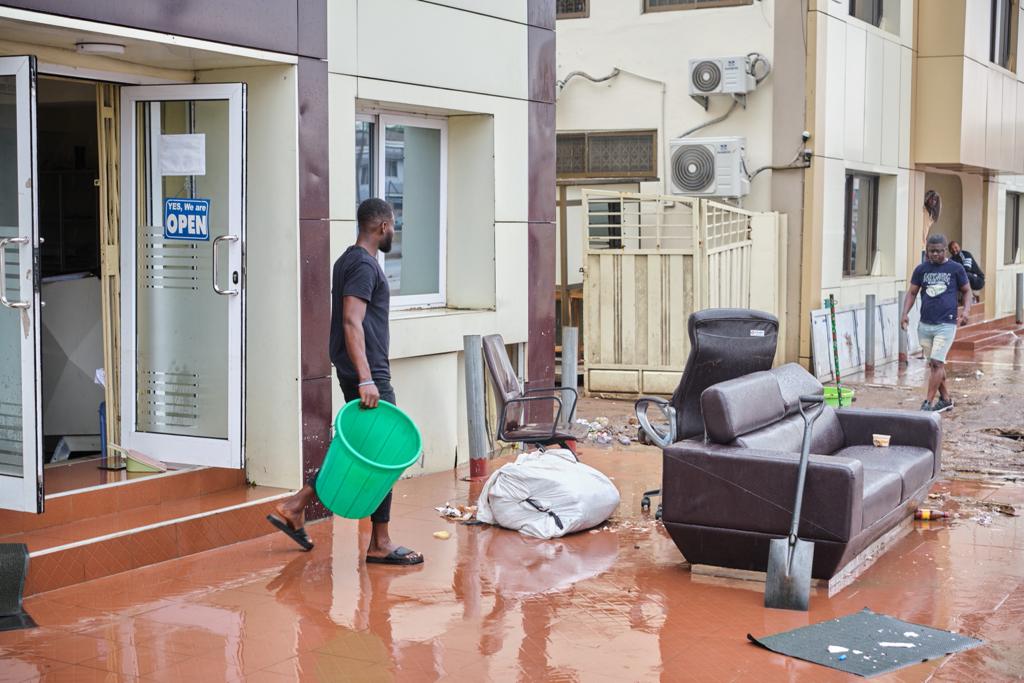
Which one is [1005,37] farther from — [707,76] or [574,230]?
[574,230]

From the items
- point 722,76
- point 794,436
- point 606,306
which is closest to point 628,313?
point 606,306

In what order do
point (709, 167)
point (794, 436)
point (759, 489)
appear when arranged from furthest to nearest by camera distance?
point (709, 167), point (794, 436), point (759, 489)

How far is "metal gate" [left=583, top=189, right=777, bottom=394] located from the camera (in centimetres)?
1421

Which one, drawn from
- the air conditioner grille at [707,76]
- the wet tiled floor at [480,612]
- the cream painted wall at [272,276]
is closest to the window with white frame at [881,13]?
the air conditioner grille at [707,76]

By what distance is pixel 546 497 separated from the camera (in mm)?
7699

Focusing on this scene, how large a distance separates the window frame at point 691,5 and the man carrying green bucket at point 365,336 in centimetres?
1052

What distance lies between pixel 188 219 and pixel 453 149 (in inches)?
113

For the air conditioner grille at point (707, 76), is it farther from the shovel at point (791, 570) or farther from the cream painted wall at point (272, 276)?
the shovel at point (791, 570)

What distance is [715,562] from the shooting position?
680 centimetres

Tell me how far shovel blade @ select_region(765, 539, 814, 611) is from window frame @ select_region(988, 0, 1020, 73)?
1804 centimetres

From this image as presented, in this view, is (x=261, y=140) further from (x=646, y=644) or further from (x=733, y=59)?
(x=733, y=59)

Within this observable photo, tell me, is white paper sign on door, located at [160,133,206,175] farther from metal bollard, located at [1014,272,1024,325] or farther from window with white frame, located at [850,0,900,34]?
metal bollard, located at [1014,272,1024,325]

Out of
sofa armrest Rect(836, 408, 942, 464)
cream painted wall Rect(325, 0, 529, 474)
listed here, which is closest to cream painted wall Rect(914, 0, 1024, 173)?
cream painted wall Rect(325, 0, 529, 474)

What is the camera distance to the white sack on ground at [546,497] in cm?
764
